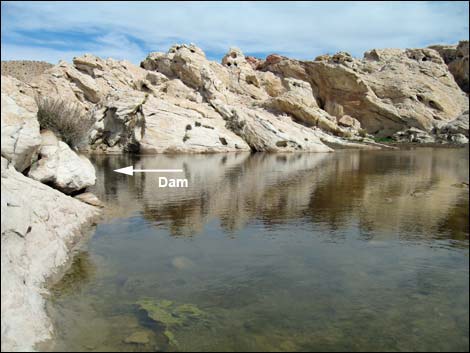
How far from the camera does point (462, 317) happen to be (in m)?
6.85

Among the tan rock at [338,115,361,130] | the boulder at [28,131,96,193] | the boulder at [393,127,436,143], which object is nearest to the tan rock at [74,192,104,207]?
the boulder at [28,131,96,193]

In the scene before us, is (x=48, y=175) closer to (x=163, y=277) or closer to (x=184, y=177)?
(x=163, y=277)

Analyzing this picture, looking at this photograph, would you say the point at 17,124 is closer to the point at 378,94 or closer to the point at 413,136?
the point at 413,136

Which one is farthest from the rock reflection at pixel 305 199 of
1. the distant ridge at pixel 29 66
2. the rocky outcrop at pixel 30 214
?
the distant ridge at pixel 29 66

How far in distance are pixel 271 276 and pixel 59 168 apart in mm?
7999

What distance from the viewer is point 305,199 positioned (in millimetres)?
17359

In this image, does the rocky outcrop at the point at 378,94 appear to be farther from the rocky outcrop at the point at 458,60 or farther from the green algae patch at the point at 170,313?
the green algae patch at the point at 170,313

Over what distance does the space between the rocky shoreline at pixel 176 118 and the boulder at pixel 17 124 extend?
0.11 feet

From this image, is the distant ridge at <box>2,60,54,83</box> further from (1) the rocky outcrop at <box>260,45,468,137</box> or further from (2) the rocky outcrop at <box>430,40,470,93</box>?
(2) the rocky outcrop at <box>430,40,470,93</box>

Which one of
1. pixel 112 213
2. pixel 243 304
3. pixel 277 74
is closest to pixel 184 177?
pixel 112 213

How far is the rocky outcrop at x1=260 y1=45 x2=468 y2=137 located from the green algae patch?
6635 centimetres

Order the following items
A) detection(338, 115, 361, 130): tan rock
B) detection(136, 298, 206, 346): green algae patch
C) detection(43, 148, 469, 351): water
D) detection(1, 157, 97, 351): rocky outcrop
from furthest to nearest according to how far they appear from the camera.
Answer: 1. detection(338, 115, 361, 130): tan rock
2. detection(136, 298, 206, 346): green algae patch
3. detection(43, 148, 469, 351): water
4. detection(1, 157, 97, 351): rocky outcrop

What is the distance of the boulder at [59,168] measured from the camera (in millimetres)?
12727

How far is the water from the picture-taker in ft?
21.4
